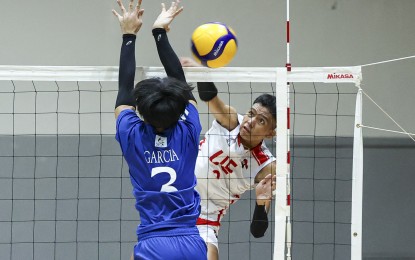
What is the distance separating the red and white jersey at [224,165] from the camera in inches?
196

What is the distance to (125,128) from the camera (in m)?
3.32

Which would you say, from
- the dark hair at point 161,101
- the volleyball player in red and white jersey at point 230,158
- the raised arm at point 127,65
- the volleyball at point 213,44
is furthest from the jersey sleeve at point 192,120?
the volleyball player in red and white jersey at point 230,158

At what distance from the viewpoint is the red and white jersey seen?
498cm

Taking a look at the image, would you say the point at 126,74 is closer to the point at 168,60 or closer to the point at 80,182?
the point at 168,60

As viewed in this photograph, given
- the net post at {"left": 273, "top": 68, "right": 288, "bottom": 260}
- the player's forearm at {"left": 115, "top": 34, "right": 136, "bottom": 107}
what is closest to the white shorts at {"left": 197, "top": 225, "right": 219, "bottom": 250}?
the net post at {"left": 273, "top": 68, "right": 288, "bottom": 260}

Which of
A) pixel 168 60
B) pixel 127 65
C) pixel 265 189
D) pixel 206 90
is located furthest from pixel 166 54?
pixel 265 189

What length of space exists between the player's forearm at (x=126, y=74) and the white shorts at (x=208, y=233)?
1.74 m

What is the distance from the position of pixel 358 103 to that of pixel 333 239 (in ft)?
8.98

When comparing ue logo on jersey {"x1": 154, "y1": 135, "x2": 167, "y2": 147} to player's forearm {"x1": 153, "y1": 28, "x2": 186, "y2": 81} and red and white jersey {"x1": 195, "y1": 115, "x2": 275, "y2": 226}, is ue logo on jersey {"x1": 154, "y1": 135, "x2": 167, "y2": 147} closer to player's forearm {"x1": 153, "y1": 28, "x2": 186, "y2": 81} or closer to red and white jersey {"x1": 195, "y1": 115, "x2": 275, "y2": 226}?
player's forearm {"x1": 153, "y1": 28, "x2": 186, "y2": 81}

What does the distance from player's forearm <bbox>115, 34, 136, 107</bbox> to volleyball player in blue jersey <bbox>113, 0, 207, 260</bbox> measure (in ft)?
0.39

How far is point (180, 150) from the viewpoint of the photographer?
3312 millimetres

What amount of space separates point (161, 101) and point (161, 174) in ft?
1.09

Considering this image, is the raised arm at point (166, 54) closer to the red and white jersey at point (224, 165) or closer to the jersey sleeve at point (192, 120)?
the jersey sleeve at point (192, 120)

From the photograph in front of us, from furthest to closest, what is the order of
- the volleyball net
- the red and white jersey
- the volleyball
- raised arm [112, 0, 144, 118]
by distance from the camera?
the volleyball net, the red and white jersey, the volleyball, raised arm [112, 0, 144, 118]
